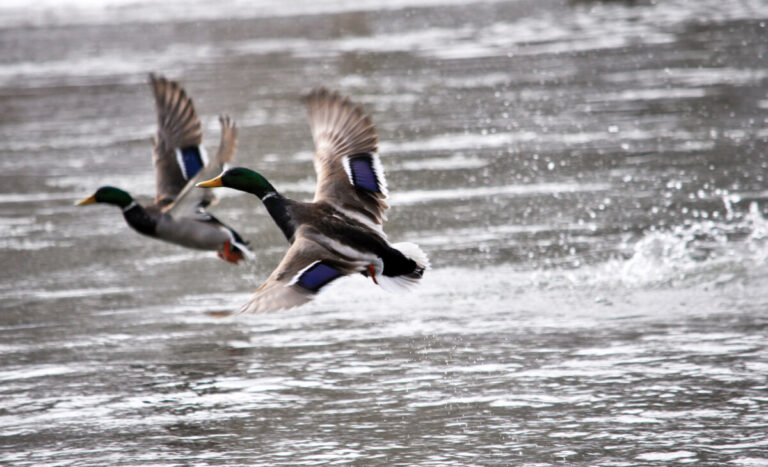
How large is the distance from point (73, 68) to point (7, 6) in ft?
61.6

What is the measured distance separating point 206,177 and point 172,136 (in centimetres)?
92

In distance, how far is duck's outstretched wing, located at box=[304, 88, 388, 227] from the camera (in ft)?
19.9

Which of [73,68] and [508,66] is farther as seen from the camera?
[73,68]

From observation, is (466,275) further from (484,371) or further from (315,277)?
(315,277)

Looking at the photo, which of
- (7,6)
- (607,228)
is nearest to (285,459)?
(607,228)

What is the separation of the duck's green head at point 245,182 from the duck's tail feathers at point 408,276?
81cm

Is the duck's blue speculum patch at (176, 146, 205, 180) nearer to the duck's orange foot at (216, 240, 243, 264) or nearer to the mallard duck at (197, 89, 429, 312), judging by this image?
the duck's orange foot at (216, 240, 243, 264)

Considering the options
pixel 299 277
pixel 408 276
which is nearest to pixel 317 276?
pixel 299 277

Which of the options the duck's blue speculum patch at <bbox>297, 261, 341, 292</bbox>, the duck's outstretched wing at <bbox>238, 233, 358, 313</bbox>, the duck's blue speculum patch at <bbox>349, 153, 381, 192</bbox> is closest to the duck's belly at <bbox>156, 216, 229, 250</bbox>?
the duck's blue speculum patch at <bbox>349, 153, 381, 192</bbox>

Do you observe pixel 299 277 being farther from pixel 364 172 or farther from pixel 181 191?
pixel 181 191

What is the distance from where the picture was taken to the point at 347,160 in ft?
20.7

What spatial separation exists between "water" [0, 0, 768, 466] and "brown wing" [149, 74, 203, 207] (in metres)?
0.69

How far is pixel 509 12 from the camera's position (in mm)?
25172

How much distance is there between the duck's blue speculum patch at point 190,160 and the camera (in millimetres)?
7949
